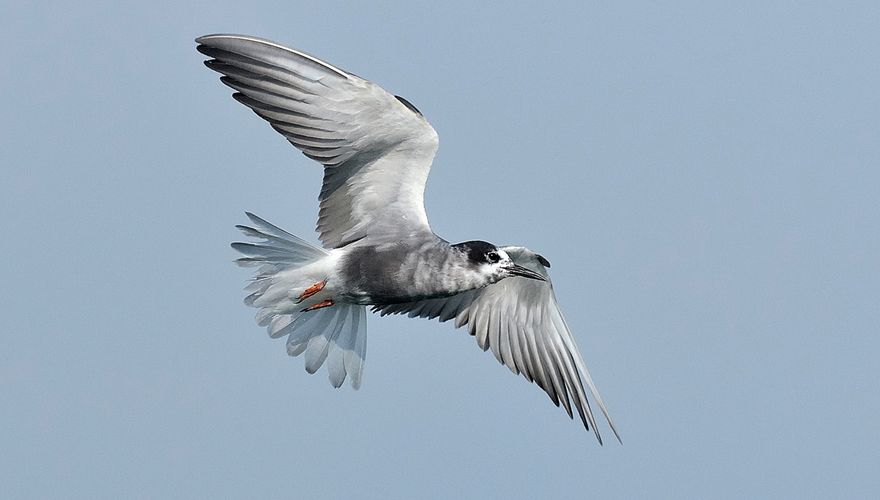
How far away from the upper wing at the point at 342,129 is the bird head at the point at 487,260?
1.44 ft

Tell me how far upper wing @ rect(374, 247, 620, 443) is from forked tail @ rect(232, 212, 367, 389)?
0.47m

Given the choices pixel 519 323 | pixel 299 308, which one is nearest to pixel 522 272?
pixel 519 323

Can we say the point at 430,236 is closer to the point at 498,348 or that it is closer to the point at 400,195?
the point at 400,195

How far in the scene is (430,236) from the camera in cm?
1214

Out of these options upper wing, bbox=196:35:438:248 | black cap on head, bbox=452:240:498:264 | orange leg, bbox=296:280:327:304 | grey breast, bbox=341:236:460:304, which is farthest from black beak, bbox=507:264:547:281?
orange leg, bbox=296:280:327:304

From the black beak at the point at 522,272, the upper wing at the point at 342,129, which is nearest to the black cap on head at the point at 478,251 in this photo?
the black beak at the point at 522,272

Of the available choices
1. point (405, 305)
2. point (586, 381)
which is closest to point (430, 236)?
point (405, 305)

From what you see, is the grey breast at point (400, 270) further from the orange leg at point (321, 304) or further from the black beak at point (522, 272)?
the black beak at point (522, 272)

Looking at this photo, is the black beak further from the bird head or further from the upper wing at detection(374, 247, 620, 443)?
the upper wing at detection(374, 247, 620, 443)

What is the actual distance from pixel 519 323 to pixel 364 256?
1.87 m

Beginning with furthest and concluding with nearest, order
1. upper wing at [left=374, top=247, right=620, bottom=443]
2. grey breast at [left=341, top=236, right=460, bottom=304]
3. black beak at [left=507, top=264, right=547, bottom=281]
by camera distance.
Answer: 1. upper wing at [left=374, top=247, right=620, bottom=443]
2. black beak at [left=507, top=264, right=547, bottom=281]
3. grey breast at [left=341, top=236, right=460, bottom=304]

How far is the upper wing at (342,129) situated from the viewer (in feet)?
37.7

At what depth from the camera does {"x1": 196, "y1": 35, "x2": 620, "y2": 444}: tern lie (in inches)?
456

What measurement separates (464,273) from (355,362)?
1763 mm
